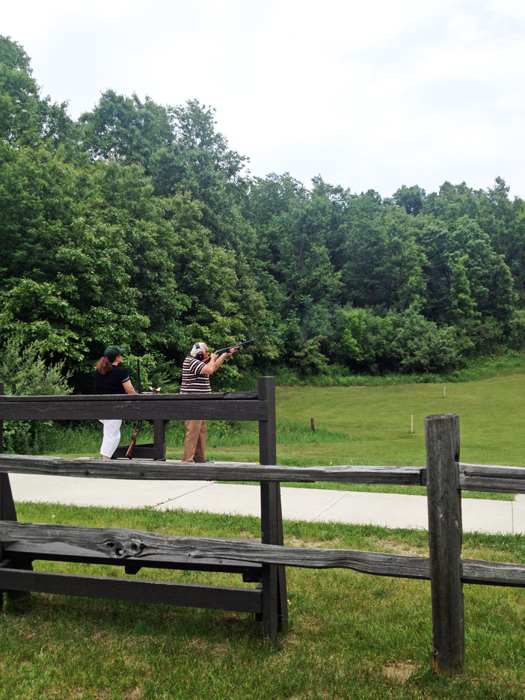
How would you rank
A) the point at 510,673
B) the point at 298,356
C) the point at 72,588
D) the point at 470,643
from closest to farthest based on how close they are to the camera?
the point at 510,673 → the point at 470,643 → the point at 72,588 → the point at 298,356

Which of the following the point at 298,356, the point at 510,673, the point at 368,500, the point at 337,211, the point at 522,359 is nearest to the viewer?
the point at 510,673

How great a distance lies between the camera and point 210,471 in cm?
330

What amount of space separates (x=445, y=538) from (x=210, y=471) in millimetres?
1270

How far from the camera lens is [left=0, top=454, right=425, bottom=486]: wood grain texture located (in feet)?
9.94

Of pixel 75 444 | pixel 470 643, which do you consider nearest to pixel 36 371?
pixel 75 444

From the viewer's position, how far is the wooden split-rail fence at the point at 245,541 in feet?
9.47

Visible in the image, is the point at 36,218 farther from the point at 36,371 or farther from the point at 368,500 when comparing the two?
the point at 368,500

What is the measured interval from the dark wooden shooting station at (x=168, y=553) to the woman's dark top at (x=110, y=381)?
4.84m

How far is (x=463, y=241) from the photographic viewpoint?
58.5 metres

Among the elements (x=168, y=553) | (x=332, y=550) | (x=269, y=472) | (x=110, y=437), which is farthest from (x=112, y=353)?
(x=332, y=550)

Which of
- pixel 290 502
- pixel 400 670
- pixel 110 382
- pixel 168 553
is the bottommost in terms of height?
pixel 290 502

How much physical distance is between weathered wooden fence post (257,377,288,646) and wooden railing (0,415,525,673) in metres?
0.02

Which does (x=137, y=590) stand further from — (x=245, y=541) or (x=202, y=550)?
(x=245, y=541)

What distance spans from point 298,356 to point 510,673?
43161 mm
